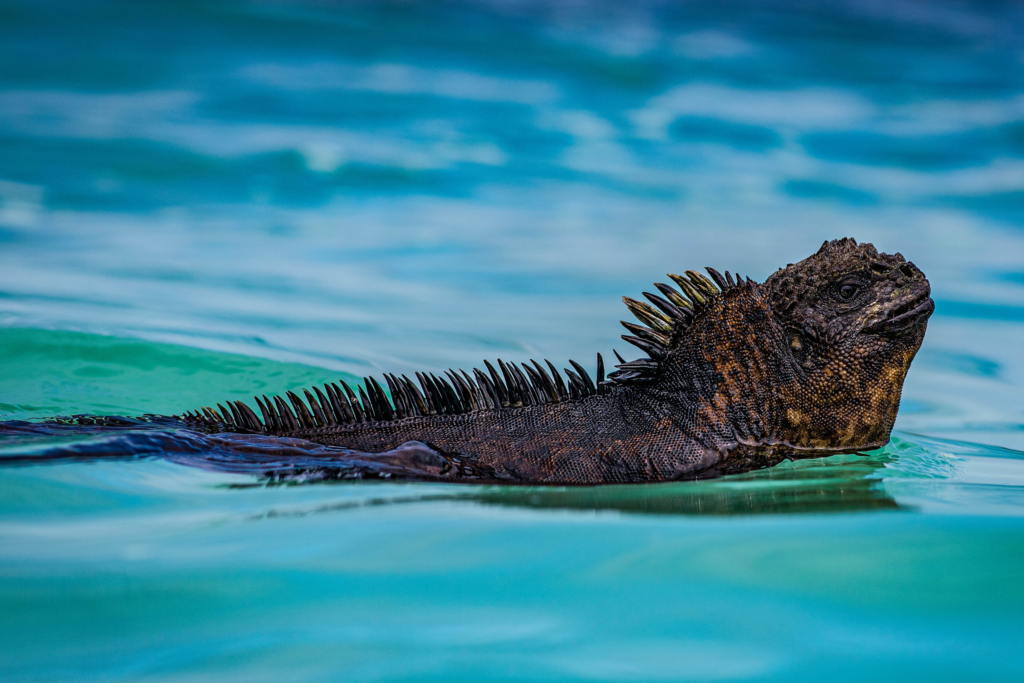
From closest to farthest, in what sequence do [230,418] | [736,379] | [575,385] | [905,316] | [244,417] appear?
[905,316], [736,379], [575,385], [244,417], [230,418]

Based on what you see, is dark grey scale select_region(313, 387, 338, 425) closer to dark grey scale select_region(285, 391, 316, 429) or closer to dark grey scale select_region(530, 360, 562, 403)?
dark grey scale select_region(285, 391, 316, 429)

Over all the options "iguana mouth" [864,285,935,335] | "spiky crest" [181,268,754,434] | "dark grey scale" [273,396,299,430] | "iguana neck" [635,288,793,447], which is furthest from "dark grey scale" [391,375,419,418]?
"iguana mouth" [864,285,935,335]

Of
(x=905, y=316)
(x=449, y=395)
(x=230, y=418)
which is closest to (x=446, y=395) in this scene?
(x=449, y=395)

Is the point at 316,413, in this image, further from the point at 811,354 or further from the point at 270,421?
the point at 811,354

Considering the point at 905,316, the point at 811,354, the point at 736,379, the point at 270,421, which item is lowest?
the point at 270,421

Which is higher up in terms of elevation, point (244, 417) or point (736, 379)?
point (736, 379)

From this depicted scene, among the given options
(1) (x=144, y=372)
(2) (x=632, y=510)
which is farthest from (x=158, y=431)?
(1) (x=144, y=372)

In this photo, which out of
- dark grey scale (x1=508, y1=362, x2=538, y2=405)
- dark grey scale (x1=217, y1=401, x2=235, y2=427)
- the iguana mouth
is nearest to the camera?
the iguana mouth
